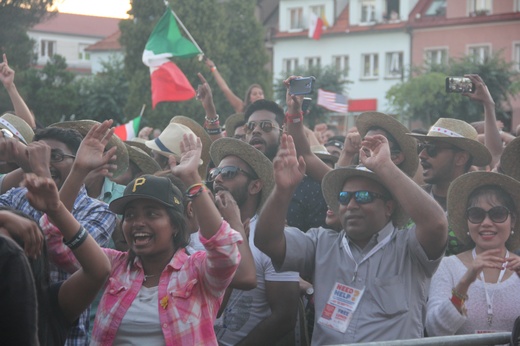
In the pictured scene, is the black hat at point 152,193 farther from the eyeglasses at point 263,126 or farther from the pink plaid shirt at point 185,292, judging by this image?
the eyeglasses at point 263,126

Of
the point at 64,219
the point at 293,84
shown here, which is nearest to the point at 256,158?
the point at 293,84

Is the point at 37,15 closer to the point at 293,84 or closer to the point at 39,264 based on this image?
the point at 293,84

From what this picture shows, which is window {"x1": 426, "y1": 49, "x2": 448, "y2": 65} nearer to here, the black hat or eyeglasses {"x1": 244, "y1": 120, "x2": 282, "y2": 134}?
eyeglasses {"x1": 244, "y1": 120, "x2": 282, "y2": 134}

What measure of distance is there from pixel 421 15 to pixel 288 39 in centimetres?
803

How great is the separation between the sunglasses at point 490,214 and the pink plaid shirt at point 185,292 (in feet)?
6.21

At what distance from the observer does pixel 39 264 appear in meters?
4.16

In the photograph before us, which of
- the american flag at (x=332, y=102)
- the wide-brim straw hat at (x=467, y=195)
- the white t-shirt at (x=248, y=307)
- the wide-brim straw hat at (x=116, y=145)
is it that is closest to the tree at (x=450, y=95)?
the american flag at (x=332, y=102)

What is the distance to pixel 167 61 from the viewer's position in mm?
13609

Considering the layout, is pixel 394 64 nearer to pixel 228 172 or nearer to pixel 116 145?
pixel 116 145

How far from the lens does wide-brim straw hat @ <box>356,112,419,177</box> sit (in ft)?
23.1

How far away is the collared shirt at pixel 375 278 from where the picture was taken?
17.1 feet

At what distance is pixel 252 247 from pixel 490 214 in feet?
4.52

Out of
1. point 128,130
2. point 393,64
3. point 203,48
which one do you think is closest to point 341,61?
point 393,64

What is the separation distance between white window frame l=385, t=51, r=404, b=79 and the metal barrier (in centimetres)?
4926
